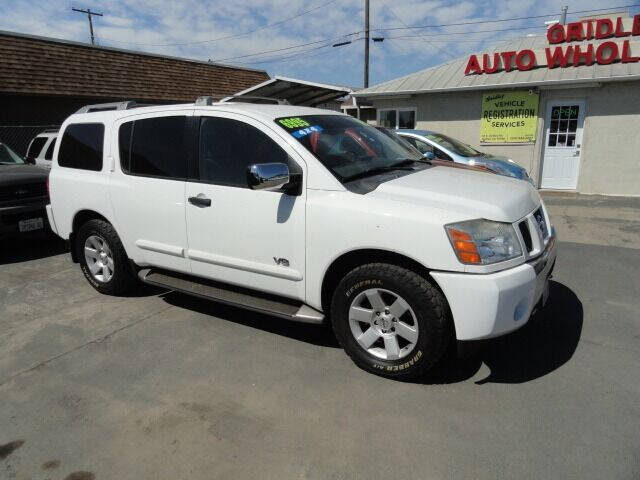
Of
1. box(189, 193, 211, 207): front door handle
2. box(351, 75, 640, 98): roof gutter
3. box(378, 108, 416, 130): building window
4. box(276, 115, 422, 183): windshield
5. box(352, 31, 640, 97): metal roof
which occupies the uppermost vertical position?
box(352, 31, 640, 97): metal roof

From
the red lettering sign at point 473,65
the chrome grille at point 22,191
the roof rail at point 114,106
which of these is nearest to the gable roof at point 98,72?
the chrome grille at point 22,191

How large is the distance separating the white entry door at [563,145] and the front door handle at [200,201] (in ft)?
36.3

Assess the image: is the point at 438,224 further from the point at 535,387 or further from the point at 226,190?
the point at 226,190

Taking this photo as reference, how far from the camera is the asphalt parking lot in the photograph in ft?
8.10

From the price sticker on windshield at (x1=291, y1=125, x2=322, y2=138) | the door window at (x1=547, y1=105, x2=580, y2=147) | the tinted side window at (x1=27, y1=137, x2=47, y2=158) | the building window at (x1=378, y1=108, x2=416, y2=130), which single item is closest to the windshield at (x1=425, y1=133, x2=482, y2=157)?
the door window at (x1=547, y1=105, x2=580, y2=147)

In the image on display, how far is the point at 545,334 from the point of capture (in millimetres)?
3801

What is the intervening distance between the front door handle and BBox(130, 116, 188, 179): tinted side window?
0.81 ft

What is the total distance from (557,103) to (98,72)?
14110 mm

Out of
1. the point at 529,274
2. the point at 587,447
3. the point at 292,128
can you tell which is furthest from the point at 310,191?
the point at 587,447

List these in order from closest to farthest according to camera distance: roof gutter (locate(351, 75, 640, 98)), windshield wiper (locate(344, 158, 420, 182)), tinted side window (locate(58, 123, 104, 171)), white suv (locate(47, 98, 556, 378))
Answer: white suv (locate(47, 98, 556, 378)) < windshield wiper (locate(344, 158, 420, 182)) < tinted side window (locate(58, 123, 104, 171)) < roof gutter (locate(351, 75, 640, 98))

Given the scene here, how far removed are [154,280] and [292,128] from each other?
6.27 ft

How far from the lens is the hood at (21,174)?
649 centimetres

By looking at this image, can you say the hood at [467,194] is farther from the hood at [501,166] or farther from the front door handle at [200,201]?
the hood at [501,166]

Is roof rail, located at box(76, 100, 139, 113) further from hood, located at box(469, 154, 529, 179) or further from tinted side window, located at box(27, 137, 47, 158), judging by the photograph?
hood, located at box(469, 154, 529, 179)
